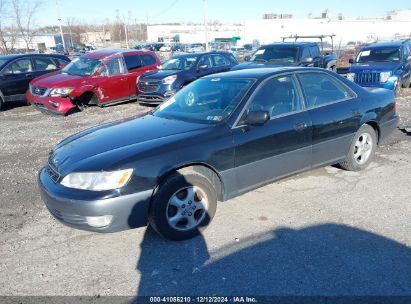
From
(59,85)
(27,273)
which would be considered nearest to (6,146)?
(59,85)

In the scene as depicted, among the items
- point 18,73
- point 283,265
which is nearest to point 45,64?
point 18,73

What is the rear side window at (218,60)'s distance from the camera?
1227 centimetres

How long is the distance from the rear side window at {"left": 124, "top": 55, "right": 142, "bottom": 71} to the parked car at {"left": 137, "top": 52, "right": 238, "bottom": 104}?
27.9 inches

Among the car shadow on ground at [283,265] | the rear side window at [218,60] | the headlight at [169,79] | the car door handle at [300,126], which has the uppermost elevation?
the car door handle at [300,126]

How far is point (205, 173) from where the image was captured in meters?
3.65

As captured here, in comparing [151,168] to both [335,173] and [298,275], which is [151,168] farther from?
[335,173]

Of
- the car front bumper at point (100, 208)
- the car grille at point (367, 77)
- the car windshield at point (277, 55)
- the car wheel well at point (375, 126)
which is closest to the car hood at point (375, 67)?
the car grille at point (367, 77)

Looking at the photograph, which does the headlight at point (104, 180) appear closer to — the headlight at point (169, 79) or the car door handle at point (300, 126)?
the car door handle at point (300, 126)

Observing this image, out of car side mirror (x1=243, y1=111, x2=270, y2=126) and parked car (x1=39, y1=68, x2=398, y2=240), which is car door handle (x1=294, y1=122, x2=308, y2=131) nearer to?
parked car (x1=39, y1=68, x2=398, y2=240)

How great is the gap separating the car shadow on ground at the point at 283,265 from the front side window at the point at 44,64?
402 inches

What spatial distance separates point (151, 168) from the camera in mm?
3314

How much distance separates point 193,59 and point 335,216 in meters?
8.87

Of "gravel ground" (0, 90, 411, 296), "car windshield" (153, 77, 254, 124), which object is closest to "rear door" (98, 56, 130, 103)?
"gravel ground" (0, 90, 411, 296)

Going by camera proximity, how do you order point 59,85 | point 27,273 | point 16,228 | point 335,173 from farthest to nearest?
point 59,85 → point 335,173 → point 16,228 → point 27,273
